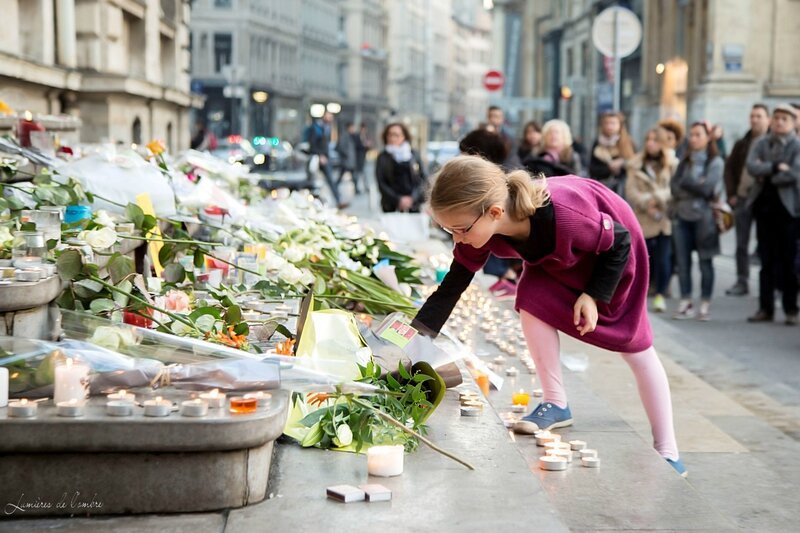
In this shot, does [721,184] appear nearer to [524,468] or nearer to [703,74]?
[524,468]

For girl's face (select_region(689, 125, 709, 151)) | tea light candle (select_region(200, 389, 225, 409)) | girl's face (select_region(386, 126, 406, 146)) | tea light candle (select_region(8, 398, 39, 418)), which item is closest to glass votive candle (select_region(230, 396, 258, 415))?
tea light candle (select_region(200, 389, 225, 409))

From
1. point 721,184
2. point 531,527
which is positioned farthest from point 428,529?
point 721,184

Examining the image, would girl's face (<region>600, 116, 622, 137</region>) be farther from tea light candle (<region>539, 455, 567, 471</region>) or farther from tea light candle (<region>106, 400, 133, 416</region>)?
tea light candle (<region>106, 400, 133, 416</region>)

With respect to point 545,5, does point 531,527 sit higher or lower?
lower

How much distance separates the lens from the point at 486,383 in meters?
5.47

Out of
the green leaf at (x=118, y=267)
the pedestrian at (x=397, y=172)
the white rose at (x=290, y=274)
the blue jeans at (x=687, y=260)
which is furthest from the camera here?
the pedestrian at (x=397, y=172)

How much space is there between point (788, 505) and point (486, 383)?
1358mm

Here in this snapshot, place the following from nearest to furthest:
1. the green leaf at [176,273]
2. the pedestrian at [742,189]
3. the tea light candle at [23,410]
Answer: the tea light candle at [23,410]
the green leaf at [176,273]
the pedestrian at [742,189]

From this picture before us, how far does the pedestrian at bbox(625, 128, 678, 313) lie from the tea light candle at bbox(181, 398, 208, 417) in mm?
8526

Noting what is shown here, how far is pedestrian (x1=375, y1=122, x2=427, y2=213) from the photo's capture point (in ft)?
44.7

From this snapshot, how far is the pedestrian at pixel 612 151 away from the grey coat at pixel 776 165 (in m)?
1.70

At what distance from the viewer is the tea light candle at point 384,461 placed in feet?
11.8

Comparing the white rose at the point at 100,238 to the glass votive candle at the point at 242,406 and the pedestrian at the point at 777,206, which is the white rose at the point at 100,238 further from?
the pedestrian at the point at 777,206

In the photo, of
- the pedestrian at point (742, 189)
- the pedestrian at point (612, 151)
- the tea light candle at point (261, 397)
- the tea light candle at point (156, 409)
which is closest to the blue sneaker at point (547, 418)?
the tea light candle at point (261, 397)
